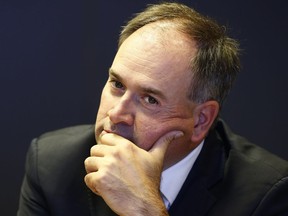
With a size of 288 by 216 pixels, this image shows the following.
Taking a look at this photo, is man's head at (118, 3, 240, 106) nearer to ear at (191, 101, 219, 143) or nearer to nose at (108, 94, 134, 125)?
ear at (191, 101, 219, 143)

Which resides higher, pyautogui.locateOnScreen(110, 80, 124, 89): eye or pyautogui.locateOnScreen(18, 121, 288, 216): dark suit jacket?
pyautogui.locateOnScreen(110, 80, 124, 89): eye

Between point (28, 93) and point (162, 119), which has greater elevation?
point (162, 119)

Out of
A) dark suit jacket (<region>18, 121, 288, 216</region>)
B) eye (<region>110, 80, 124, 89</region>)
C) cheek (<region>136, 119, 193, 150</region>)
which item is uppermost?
eye (<region>110, 80, 124, 89</region>)

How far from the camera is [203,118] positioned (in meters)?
1.75

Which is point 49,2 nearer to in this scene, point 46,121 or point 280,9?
point 46,121

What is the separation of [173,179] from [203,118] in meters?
0.25

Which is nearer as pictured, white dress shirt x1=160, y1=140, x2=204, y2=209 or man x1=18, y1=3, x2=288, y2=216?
man x1=18, y1=3, x2=288, y2=216

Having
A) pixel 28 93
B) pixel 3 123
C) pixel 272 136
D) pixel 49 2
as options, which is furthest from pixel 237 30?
pixel 3 123

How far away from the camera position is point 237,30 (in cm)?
231

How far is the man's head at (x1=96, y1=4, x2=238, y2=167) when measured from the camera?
5.15 feet

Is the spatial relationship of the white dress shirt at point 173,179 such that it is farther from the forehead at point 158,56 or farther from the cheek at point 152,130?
the forehead at point 158,56

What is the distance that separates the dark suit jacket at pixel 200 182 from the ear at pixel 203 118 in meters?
0.14

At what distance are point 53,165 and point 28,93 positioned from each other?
0.60 meters

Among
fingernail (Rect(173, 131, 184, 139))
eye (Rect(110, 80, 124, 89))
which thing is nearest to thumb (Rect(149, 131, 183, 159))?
fingernail (Rect(173, 131, 184, 139))
